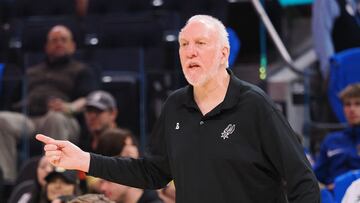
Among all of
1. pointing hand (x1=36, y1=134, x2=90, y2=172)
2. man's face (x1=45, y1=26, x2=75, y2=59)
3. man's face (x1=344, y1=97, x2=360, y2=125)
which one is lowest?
man's face (x1=344, y1=97, x2=360, y2=125)

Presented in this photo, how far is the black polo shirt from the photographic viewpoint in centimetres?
294

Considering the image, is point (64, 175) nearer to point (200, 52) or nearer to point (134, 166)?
point (134, 166)

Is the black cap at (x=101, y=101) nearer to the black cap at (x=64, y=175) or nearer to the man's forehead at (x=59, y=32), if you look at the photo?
the man's forehead at (x=59, y=32)

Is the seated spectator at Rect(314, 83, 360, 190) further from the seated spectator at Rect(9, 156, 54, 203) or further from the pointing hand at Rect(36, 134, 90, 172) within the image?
the pointing hand at Rect(36, 134, 90, 172)

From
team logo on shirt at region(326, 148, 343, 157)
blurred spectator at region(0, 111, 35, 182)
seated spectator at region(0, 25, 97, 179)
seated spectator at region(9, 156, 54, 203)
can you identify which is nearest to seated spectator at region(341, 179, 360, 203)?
team logo on shirt at region(326, 148, 343, 157)

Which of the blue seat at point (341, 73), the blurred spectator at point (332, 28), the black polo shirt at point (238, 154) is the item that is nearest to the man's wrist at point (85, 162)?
the black polo shirt at point (238, 154)

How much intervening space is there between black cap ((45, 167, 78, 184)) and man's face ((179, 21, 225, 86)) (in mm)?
2094

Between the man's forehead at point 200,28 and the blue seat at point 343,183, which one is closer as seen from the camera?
the man's forehead at point 200,28

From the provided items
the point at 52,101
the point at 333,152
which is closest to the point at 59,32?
the point at 52,101

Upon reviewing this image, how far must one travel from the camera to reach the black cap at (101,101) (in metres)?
6.21

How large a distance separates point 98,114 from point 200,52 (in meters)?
3.29

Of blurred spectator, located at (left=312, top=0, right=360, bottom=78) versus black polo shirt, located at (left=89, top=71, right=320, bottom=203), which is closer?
black polo shirt, located at (left=89, top=71, right=320, bottom=203)

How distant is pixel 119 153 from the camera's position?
5.06m

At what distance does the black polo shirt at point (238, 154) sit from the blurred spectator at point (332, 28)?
3.49 m
